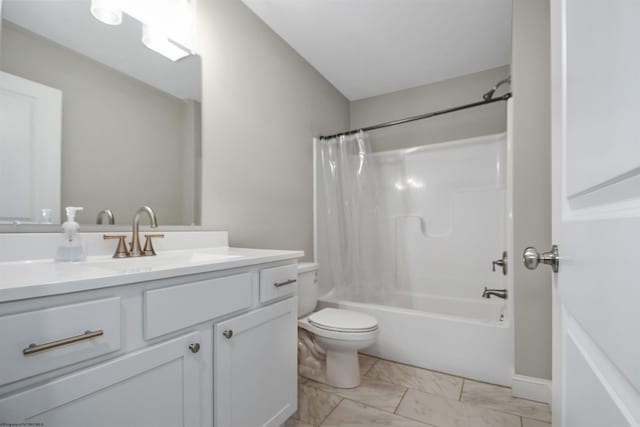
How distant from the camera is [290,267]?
1296 mm

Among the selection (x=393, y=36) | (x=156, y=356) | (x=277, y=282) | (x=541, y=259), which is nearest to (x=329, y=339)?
(x=277, y=282)

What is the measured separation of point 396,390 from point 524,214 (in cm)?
124

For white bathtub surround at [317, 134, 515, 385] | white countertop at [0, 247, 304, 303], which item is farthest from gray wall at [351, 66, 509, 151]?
white countertop at [0, 247, 304, 303]

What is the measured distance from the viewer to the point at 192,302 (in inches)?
34.1

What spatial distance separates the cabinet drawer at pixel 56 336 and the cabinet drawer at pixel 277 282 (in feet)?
1.70

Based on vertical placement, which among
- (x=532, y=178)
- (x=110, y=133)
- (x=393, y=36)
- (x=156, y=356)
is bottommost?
(x=156, y=356)

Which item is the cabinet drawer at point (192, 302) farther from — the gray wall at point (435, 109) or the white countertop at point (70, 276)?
the gray wall at point (435, 109)

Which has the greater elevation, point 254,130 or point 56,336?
point 254,130

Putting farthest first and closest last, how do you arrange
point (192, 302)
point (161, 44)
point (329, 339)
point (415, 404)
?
point (329, 339)
point (415, 404)
point (161, 44)
point (192, 302)

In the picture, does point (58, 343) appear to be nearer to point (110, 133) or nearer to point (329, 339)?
point (110, 133)

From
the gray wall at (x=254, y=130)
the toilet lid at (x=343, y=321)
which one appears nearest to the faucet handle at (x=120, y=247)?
the gray wall at (x=254, y=130)

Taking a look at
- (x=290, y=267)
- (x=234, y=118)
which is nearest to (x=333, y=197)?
(x=234, y=118)

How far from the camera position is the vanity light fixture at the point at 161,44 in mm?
1371

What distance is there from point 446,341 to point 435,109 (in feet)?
6.87
